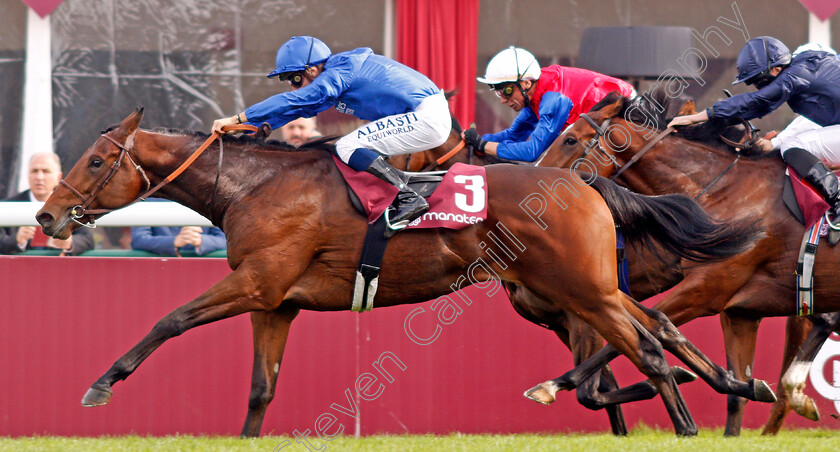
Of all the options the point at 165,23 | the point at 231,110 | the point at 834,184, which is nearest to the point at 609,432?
the point at 834,184

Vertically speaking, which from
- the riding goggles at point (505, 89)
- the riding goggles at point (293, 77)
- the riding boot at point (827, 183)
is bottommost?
the riding boot at point (827, 183)

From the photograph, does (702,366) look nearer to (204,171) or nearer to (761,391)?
(761,391)

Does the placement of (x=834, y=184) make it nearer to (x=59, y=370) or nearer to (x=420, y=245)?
(x=420, y=245)

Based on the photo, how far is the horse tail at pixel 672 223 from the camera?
16.8ft

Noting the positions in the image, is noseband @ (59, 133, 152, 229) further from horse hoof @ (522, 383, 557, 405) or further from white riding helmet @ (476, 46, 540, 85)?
horse hoof @ (522, 383, 557, 405)

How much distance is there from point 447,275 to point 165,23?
5.29 metres

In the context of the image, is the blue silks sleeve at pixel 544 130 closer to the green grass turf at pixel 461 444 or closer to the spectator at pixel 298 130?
the green grass turf at pixel 461 444

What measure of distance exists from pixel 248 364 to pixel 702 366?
2.69 metres

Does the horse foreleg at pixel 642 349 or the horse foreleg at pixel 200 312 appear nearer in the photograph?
the horse foreleg at pixel 200 312

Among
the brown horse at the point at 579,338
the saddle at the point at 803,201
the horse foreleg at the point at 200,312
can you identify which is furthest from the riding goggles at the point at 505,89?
the horse foreleg at the point at 200,312

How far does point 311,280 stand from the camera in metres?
5.00

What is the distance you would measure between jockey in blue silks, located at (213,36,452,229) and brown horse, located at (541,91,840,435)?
0.79 metres

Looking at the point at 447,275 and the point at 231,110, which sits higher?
the point at 231,110

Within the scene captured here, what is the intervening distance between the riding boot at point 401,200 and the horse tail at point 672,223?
0.92 meters
